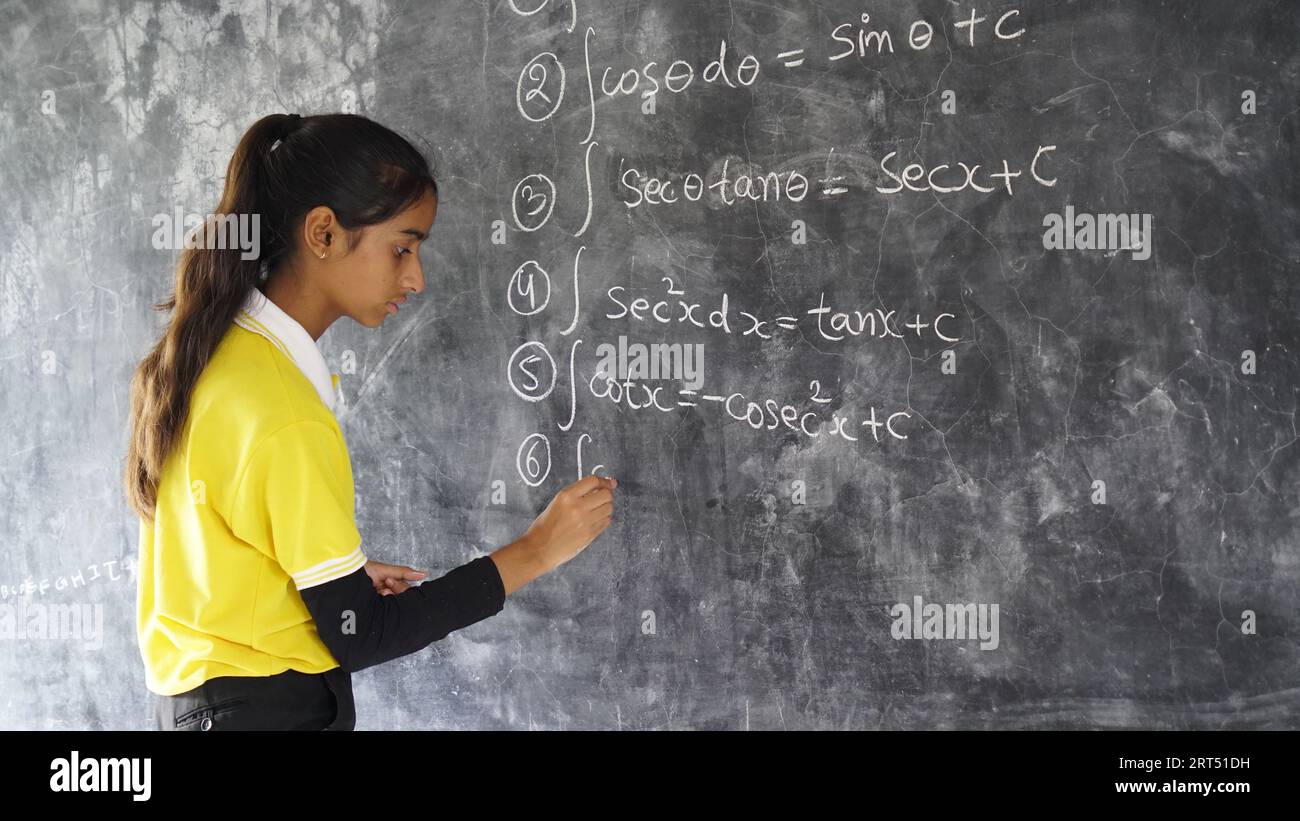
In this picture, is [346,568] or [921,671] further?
[921,671]

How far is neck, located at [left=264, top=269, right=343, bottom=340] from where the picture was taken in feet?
4.25

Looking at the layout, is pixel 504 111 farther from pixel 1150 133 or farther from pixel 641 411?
pixel 1150 133

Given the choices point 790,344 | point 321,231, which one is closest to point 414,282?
point 321,231

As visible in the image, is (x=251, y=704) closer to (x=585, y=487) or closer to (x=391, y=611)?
(x=391, y=611)

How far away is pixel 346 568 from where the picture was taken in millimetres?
1153

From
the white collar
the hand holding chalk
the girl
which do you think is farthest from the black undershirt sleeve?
the white collar

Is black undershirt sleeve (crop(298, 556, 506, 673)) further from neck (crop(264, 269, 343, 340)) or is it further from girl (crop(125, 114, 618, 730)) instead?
neck (crop(264, 269, 343, 340))

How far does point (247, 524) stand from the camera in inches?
44.5

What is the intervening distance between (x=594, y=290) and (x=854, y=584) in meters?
0.83

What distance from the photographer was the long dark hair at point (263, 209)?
1.19m

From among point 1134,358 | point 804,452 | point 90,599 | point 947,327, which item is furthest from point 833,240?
point 90,599

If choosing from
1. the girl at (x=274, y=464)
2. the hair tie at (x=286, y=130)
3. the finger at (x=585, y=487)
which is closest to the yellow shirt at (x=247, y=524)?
the girl at (x=274, y=464)

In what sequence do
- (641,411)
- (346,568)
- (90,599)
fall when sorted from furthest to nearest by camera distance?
(90,599), (641,411), (346,568)

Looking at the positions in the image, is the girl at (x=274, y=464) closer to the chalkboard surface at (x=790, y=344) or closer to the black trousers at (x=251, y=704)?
the black trousers at (x=251, y=704)
